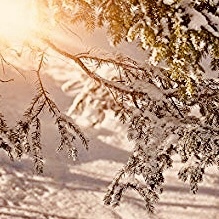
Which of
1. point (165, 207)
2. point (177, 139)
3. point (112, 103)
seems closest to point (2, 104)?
point (112, 103)

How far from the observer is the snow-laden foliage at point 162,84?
12.2 feet

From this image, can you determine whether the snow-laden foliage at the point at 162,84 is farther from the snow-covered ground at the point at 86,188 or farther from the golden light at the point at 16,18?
the snow-covered ground at the point at 86,188

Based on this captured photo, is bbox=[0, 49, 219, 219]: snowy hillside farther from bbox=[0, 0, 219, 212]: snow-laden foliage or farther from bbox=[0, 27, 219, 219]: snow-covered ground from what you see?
bbox=[0, 0, 219, 212]: snow-laden foliage

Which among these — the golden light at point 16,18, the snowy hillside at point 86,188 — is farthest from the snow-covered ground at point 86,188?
the golden light at point 16,18

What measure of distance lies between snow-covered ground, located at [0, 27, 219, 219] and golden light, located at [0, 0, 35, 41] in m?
A: 4.24

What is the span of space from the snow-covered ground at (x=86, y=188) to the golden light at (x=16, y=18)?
424 centimetres

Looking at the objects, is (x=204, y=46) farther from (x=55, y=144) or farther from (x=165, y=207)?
(x=55, y=144)

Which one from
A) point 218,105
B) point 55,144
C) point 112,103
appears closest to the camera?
point 218,105

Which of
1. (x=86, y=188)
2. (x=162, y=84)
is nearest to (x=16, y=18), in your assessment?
(x=162, y=84)

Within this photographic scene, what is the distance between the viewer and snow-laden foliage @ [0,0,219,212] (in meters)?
3.72

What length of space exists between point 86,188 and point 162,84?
5.05m

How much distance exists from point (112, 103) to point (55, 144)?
1911mm

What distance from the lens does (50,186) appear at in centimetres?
1005

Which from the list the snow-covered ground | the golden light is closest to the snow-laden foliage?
the golden light
